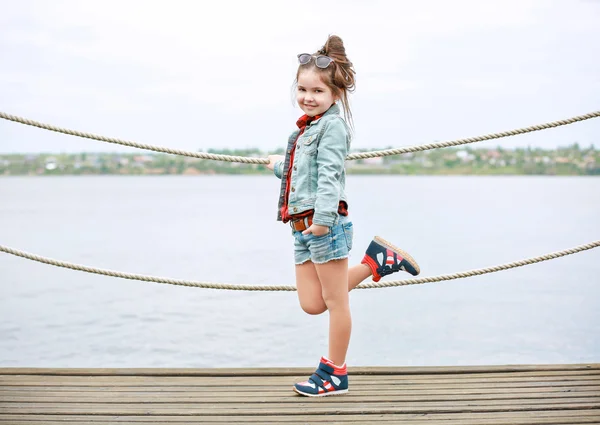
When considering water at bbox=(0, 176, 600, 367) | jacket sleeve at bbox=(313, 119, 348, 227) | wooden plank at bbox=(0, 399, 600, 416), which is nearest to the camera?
jacket sleeve at bbox=(313, 119, 348, 227)

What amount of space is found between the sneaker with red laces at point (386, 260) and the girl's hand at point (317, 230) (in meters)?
0.36

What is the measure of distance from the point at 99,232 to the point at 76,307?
44.2 feet

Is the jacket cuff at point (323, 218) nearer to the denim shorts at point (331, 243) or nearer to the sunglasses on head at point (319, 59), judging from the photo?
the denim shorts at point (331, 243)

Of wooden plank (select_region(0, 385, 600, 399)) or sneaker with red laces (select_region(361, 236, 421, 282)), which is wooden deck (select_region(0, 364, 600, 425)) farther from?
sneaker with red laces (select_region(361, 236, 421, 282))

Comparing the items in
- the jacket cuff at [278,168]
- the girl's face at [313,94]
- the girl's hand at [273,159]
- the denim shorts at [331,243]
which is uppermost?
the girl's face at [313,94]

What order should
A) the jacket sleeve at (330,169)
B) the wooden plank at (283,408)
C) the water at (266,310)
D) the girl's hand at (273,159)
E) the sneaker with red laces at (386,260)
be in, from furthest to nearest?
the water at (266,310) → the girl's hand at (273,159) → the sneaker with red laces at (386,260) → the wooden plank at (283,408) → the jacket sleeve at (330,169)

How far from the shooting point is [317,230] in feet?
8.89

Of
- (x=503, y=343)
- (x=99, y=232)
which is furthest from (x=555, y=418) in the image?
(x=99, y=232)

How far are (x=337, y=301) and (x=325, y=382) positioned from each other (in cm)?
31

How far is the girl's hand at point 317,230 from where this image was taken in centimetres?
270

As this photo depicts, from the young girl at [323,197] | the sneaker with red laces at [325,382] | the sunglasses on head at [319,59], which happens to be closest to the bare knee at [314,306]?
the young girl at [323,197]

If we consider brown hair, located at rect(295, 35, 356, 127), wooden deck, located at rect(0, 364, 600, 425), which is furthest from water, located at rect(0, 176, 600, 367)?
brown hair, located at rect(295, 35, 356, 127)

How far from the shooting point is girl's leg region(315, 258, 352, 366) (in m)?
2.85

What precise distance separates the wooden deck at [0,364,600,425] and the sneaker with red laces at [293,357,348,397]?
4 centimetres
